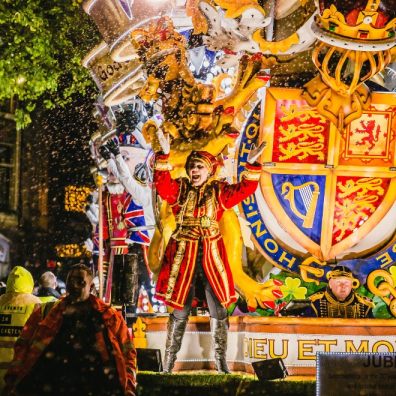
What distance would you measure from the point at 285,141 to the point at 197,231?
51.1 inches

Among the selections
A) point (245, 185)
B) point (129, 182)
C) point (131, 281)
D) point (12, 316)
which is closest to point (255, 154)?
point (245, 185)

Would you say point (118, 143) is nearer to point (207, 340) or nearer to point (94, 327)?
point (207, 340)

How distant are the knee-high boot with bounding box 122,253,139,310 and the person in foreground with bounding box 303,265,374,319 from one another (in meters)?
1.88

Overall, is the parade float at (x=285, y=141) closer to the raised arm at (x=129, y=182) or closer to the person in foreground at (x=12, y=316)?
the raised arm at (x=129, y=182)

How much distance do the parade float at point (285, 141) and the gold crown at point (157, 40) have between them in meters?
0.01

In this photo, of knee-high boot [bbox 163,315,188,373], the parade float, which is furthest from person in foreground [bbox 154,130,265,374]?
the parade float

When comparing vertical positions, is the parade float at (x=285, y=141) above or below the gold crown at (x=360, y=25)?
below

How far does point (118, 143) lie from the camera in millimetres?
10406

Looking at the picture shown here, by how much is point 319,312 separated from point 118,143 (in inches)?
111

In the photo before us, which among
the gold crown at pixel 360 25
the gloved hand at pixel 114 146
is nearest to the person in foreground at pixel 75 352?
the gloved hand at pixel 114 146

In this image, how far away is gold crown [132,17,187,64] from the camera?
32.1 ft

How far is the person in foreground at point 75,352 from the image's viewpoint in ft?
24.0

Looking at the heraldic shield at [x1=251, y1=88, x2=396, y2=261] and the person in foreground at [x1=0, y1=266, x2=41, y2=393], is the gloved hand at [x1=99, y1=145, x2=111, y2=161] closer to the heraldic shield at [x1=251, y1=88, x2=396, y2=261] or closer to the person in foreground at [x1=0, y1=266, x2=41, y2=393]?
the heraldic shield at [x1=251, y1=88, x2=396, y2=261]

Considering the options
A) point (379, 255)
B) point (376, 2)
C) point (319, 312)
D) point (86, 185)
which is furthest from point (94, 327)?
point (86, 185)
